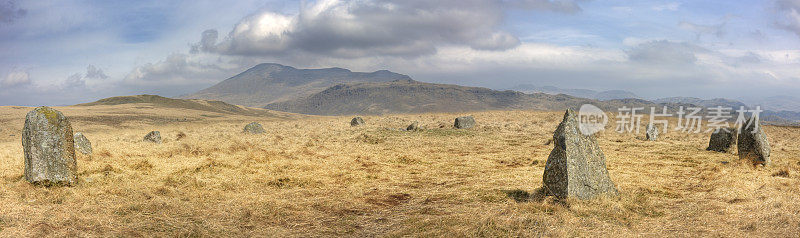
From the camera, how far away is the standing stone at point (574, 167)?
8938mm

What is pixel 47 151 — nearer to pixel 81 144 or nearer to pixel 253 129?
pixel 81 144

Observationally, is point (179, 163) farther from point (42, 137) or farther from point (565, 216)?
point (565, 216)

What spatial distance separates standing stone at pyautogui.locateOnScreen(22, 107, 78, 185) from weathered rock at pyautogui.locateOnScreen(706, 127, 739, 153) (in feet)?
85.4

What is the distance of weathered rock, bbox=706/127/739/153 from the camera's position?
62.8 ft

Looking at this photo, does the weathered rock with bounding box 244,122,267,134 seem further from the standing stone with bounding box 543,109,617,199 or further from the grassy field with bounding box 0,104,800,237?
the standing stone with bounding box 543,109,617,199

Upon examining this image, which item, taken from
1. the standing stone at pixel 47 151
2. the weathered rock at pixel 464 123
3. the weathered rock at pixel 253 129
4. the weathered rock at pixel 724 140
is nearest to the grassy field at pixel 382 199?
the standing stone at pixel 47 151

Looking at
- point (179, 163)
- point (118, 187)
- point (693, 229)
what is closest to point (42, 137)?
point (118, 187)

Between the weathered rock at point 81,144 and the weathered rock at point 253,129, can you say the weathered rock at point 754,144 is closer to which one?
the weathered rock at point 81,144

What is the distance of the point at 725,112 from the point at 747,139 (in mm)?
18147

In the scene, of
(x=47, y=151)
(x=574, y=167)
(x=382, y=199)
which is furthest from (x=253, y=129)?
(x=574, y=167)

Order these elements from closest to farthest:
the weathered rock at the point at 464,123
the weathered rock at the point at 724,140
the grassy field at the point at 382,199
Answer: the grassy field at the point at 382,199 → the weathered rock at the point at 724,140 → the weathered rock at the point at 464,123

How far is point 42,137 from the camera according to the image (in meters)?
11.1

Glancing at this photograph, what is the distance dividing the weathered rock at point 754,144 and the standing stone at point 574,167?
10.8 meters

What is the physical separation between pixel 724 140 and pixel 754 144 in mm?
4361
